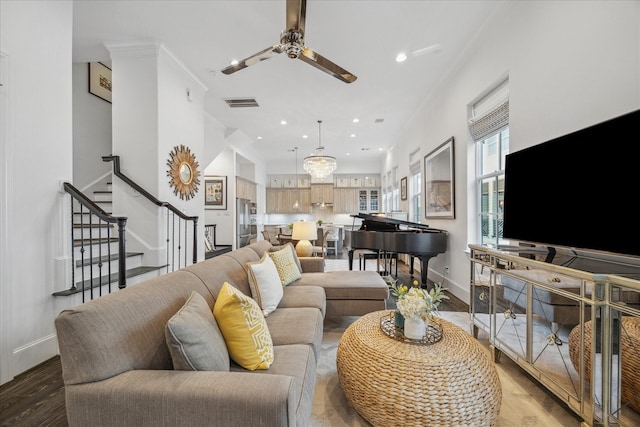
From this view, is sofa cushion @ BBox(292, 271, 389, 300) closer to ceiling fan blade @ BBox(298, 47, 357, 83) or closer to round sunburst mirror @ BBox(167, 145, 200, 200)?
ceiling fan blade @ BBox(298, 47, 357, 83)

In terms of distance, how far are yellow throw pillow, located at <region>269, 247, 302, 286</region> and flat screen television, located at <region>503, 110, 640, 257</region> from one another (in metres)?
1.96

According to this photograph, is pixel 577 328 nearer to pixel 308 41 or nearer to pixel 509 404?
pixel 509 404

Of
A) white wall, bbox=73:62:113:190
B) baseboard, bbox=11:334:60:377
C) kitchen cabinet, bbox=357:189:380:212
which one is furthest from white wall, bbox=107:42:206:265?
kitchen cabinet, bbox=357:189:380:212

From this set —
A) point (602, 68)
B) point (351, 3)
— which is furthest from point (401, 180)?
point (602, 68)

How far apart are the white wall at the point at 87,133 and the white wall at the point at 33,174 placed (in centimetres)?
191

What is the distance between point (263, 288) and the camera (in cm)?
207

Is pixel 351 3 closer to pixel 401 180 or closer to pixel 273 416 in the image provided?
pixel 273 416

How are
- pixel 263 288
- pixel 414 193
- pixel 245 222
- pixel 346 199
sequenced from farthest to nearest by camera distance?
pixel 346 199 → pixel 245 222 → pixel 414 193 → pixel 263 288

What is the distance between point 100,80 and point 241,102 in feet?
6.89

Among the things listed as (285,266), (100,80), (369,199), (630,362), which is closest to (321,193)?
(369,199)

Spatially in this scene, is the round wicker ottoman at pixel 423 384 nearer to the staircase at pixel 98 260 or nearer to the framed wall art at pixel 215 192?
the staircase at pixel 98 260

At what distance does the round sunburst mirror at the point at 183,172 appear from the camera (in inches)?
149

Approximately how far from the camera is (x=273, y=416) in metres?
0.87

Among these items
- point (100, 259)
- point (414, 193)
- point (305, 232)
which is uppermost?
point (414, 193)
